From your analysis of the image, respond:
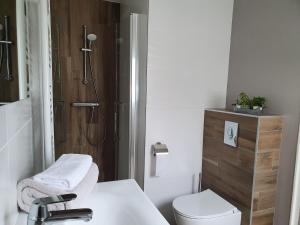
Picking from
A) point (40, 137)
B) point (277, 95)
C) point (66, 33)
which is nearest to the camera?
point (40, 137)

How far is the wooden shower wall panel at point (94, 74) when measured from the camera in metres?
2.33

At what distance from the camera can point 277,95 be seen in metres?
1.74

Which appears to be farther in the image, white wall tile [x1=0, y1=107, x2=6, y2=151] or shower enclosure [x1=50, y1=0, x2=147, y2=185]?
shower enclosure [x1=50, y1=0, x2=147, y2=185]

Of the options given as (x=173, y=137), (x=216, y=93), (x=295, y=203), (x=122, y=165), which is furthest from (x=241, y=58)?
(x=122, y=165)

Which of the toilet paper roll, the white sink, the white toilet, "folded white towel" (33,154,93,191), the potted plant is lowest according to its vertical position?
the white toilet

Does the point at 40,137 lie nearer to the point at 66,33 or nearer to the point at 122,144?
the point at 122,144

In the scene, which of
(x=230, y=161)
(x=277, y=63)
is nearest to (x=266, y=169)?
(x=230, y=161)

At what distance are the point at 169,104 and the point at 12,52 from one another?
1361mm

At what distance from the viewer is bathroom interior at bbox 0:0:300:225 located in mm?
1100

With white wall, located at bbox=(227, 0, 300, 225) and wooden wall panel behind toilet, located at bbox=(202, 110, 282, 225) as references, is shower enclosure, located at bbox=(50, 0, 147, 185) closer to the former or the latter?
wooden wall panel behind toilet, located at bbox=(202, 110, 282, 225)

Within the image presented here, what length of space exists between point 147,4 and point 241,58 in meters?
0.96

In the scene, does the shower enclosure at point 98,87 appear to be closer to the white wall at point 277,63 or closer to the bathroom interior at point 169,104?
the bathroom interior at point 169,104

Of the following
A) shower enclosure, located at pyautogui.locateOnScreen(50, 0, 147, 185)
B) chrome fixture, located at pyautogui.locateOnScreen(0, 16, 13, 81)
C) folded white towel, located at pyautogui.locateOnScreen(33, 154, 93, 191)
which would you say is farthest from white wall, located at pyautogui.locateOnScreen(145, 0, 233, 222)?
chrome fixture, located at pyautogui.locateOnScreen(0, 16, 13, 81)

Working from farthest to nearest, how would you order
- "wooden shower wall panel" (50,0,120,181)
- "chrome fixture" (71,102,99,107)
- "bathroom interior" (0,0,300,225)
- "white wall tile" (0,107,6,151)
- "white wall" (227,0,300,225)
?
"chrome fixture" (71,102,99,107) → "wooden shower wall panel" (50,0,120,181) → "white wall" (227,0,300,225) → "bathroom interior" (0,0,300,225) → "white wall tile" (0,107,6,151)
